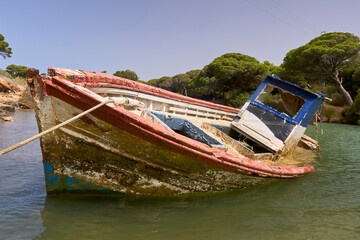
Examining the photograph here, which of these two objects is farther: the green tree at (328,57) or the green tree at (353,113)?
the green tree at (328,57)

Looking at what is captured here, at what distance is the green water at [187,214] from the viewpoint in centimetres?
300

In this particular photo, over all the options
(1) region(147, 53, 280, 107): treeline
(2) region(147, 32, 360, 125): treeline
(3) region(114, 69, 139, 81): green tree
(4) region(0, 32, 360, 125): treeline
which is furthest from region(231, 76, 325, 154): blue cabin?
(3) region(114, 69, 139, 81): green tree

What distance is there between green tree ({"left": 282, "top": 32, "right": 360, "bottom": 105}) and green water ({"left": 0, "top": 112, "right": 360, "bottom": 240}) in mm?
21234

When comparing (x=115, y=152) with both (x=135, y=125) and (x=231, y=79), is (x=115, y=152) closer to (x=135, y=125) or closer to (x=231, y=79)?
(x=135, y=125)

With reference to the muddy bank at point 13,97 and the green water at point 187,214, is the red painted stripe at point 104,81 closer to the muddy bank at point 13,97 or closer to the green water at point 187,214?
the green water at point 187,214

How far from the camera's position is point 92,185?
12.3 ft

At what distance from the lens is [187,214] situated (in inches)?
137

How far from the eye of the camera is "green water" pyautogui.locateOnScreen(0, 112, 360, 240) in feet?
9.86

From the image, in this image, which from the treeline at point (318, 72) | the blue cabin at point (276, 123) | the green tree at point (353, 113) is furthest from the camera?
the treeline at point (318, 72)

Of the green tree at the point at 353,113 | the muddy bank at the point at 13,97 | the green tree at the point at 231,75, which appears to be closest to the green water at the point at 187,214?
the green tree at the point at 353,113

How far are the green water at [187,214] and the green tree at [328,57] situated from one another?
836 inches

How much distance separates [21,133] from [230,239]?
9760 mm

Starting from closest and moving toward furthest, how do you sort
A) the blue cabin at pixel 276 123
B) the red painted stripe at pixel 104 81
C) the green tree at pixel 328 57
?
the red painted stripe at pixel 104 81, the blue cabin at pixel 276 123, the green tree at pixel 328 57

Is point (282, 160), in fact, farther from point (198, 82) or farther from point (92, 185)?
point (198, 82)
